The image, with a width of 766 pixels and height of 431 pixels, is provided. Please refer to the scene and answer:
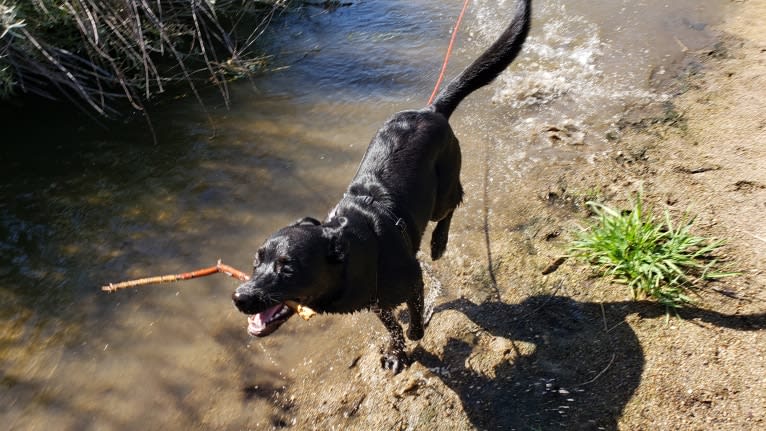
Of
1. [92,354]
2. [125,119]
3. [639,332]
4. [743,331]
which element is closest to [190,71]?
[125,119]

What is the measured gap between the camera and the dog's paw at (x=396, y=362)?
10.3ft

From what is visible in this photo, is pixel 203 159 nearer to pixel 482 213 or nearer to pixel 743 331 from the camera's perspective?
pixel 482 213

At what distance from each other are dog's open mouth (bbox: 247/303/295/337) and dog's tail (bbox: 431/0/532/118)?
185 cm

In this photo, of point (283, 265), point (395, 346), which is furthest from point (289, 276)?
point (395, 346)

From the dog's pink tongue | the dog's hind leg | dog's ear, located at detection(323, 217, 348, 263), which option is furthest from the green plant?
the dog's pink tongue

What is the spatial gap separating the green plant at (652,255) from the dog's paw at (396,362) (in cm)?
127

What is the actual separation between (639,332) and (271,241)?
2.00 metres

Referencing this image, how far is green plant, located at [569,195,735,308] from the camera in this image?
2885 mm

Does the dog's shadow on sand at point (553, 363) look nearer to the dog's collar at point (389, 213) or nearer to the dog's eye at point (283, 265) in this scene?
the dog's collar at point (389, 213)

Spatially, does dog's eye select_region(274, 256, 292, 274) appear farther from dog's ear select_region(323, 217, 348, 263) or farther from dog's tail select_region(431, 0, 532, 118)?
dog's tail select_region(431, 0, 532, 118)

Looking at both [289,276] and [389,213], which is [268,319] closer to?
[289,276]

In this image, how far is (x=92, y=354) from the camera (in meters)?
3.51

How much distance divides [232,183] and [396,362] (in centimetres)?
252

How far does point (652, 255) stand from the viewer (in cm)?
299
